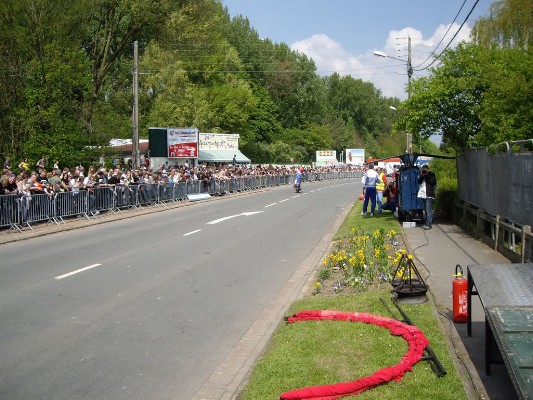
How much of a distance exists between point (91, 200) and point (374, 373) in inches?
808

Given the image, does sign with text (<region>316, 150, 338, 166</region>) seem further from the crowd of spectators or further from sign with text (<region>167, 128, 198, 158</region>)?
sign with text (<region>167, 128, 198, 158</region>)

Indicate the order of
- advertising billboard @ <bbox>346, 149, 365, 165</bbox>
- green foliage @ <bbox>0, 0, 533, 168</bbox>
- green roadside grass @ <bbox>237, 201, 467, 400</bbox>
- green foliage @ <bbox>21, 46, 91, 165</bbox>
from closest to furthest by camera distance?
green roadside grass @ <bbox>237, 201, 467, 400</bbox>, green foliage @ <bbox>0, 0, 533, 168</bbox>, green foliage @ <bbox>21, 46, 91, 165</bbox>, advertising billboard @ <bbox>346, 149, 365, 165</bbox>

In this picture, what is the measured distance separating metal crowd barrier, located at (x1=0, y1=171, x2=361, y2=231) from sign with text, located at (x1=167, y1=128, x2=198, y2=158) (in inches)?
174

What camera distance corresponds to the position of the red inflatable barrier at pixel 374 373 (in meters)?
5.84

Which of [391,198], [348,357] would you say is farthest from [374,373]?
[391,198]

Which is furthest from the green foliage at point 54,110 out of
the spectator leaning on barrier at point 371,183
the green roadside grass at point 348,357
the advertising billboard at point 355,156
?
the advertising billboard at point 355,156

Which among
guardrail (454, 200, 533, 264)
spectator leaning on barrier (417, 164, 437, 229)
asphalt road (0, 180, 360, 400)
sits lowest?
asphalt road (0, 180, 360, 400)

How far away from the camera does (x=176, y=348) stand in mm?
7969

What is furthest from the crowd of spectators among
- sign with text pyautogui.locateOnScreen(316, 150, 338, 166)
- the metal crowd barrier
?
sign with text pyautogui.locateOnScreen(316, 150, 338, 166)

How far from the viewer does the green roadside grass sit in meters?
6.04

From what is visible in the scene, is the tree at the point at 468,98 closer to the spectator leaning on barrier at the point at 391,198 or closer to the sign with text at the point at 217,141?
the spectator leaning on barrier at the point at 391,198

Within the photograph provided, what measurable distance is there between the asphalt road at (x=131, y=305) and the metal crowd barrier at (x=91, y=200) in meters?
1.93

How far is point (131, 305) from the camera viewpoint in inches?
401

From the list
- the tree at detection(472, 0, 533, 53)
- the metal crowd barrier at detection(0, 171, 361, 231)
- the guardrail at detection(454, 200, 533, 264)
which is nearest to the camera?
the guardrail at detection(454, 200, 533, 264)
